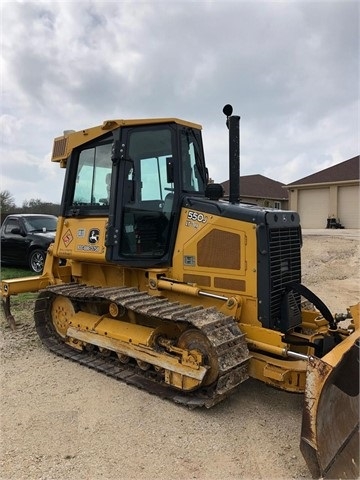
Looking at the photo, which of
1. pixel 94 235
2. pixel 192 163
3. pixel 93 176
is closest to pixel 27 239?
pixel 93 176

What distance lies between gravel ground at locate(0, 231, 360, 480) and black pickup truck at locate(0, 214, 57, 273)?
6394 mm

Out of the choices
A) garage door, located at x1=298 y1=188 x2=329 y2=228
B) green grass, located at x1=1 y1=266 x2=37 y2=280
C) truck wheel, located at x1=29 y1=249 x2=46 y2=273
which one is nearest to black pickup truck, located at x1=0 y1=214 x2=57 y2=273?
truck wheel, located at x1=29 y1=249 x2=46 y2=273

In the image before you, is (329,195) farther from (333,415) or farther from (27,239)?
(333,415)

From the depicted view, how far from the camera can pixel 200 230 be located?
15.1 feet

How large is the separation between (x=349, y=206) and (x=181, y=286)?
23533mm

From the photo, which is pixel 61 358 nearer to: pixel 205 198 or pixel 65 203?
pixel 65 203

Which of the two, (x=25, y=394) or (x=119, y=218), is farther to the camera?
(x=119, y=218)

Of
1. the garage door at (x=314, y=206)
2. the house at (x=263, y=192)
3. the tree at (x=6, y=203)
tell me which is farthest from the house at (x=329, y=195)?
the tree at (x=6, y=203)

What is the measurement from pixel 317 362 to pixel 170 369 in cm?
153

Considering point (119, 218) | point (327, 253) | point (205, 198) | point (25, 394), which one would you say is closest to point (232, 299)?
point (205, 198)

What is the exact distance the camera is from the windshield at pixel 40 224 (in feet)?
39.0

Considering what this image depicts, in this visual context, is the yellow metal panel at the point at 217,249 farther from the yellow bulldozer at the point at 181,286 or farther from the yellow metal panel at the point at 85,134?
the yellow metal panel at the point at 85,134

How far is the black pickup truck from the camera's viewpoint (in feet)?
36.9

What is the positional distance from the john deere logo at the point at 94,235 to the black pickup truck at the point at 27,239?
6044 mm
